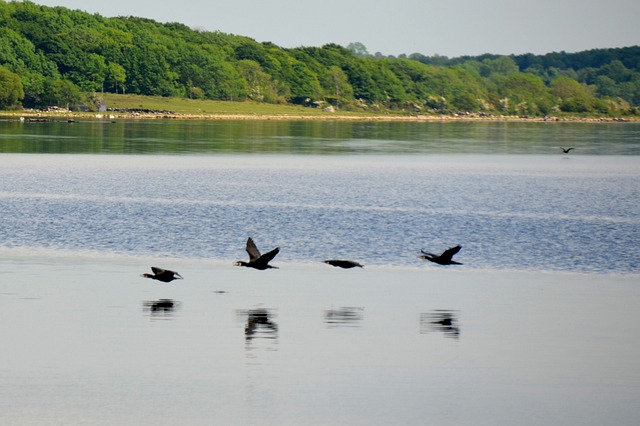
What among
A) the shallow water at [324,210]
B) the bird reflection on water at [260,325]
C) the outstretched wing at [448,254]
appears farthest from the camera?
the shallow water at [324,210]

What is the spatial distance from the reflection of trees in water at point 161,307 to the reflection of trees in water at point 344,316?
3.21 m

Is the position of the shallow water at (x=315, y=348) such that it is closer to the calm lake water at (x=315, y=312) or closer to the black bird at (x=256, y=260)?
the calm lake water at (x=315, y=312)

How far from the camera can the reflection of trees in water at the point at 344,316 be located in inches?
940

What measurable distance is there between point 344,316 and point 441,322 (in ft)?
6.59

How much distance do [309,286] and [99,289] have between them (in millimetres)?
4936

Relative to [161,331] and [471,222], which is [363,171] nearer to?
[471,222]

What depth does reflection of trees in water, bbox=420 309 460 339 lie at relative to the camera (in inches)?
912

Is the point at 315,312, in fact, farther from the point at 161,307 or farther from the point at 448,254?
the point at 448,254

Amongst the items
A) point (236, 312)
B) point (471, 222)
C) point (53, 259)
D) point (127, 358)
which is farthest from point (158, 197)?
point (127, 358)

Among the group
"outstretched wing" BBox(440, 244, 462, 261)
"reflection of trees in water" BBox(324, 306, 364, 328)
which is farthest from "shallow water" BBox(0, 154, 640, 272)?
"reflection of trees in water" BBox(324, 306, 364, 328)

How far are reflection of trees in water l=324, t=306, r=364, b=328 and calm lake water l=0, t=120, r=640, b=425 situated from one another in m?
0.12

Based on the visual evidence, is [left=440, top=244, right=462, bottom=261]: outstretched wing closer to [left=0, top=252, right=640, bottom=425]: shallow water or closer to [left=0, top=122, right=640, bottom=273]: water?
[left=0, top=252, right=640, bottom=425]: shallow water

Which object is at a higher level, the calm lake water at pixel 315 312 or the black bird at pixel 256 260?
the black bird at pixel 256 260

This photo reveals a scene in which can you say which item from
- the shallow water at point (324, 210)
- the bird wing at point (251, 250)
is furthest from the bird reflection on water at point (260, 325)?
the shallow water at point (324, 210)
